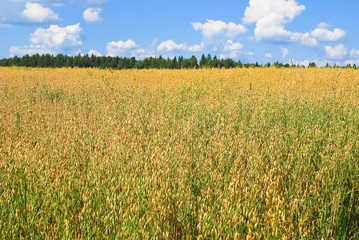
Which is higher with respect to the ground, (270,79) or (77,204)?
(270,79)

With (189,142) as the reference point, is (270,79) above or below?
above

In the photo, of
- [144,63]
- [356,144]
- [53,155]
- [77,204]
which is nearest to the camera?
[77,204]

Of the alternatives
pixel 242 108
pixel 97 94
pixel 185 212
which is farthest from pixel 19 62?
pixel 185 212

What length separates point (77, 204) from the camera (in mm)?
2371

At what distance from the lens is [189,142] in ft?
13.0

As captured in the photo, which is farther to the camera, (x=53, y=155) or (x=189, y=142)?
(x=189, y=142)

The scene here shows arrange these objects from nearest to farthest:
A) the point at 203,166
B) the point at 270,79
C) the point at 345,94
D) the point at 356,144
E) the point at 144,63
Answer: the point at 203,166 → the point at 356,144 → the point at 345,94 → the point at 270,79 → the point at 144,63

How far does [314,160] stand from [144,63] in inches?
1807

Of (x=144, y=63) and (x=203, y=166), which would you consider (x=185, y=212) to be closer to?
(x=203, y=166)

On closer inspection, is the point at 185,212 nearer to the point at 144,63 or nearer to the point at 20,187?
the point at 20,187

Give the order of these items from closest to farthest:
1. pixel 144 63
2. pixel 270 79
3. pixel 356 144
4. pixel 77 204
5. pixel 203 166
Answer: pixel 77 204
pixel 203 166
pixel 356 144
pixel 270 79
pixel 144 63

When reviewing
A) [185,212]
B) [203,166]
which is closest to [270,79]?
[203,166]

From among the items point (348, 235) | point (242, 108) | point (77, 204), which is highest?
point (242, 108)

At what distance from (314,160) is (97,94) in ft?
22.9
